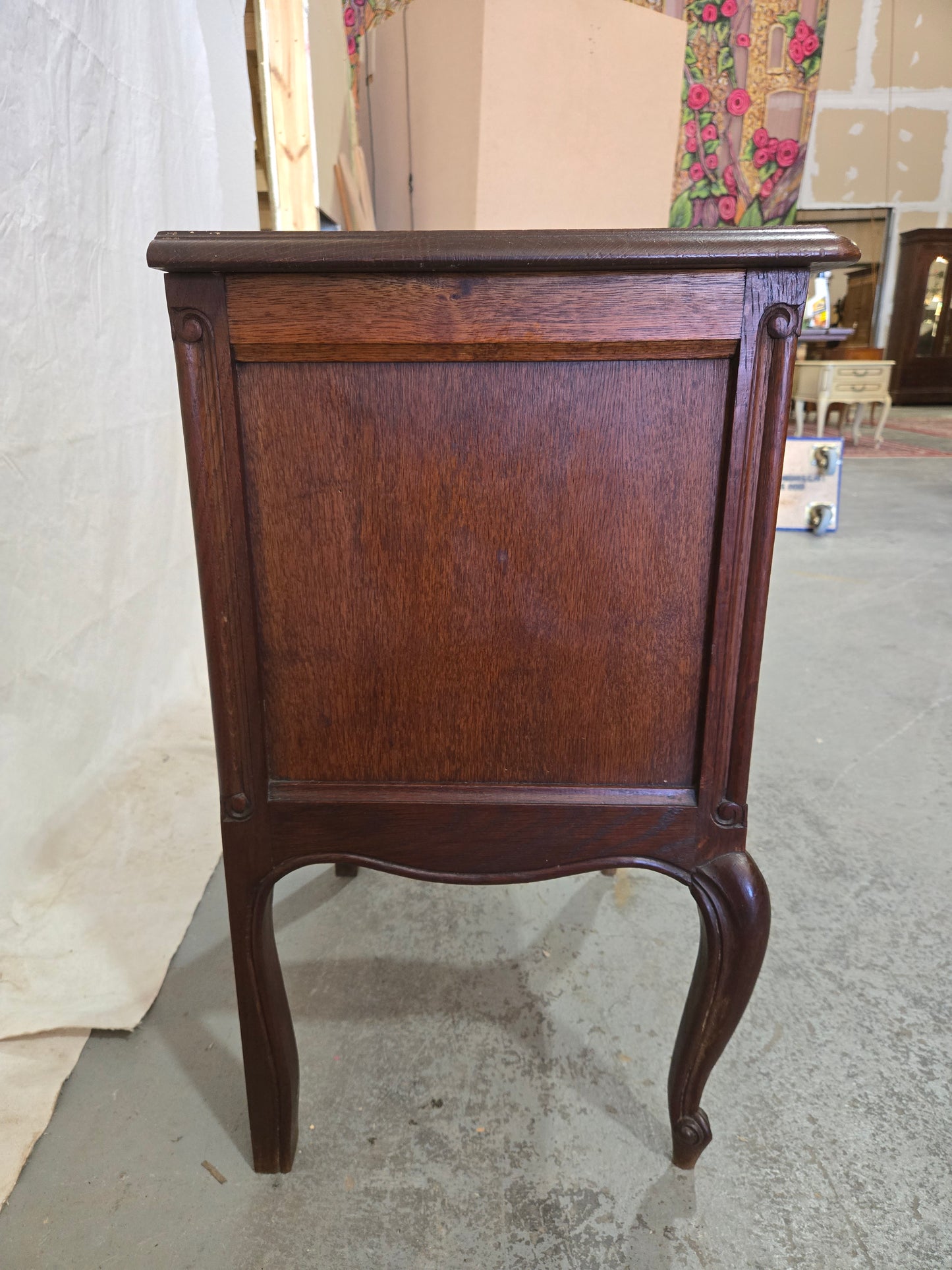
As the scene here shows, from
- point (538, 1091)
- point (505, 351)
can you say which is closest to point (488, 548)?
point (505, 351)

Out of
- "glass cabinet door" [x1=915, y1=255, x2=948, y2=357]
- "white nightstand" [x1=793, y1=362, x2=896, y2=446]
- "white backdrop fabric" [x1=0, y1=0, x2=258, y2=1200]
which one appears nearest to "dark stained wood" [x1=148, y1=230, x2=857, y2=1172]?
"white backdrop fabric" [x1=0, y1=0, x2=258, y2=1200]

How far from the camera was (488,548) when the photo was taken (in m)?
0.70

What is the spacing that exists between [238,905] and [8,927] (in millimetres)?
650

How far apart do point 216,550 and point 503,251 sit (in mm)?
333

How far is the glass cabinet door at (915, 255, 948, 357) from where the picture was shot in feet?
27.7

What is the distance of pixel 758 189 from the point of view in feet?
10.0

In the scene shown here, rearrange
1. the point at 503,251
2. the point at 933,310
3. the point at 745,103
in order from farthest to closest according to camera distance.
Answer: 1. the point at 933,310
2. the point at 745,103
3. the point at 503,251

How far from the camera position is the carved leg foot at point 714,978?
30.7 inches

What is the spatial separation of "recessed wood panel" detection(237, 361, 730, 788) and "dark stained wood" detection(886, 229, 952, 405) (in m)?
9.49

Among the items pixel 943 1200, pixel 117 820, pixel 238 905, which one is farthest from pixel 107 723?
pixel 943 1200

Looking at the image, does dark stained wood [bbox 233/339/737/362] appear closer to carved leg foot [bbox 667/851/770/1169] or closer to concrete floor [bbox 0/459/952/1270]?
carved leg foot [bbox 667/851/770/1169]

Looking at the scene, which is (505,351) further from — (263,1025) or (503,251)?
(263,1025)

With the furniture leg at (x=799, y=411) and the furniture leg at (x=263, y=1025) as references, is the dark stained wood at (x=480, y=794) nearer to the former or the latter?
the furniture leg at (x=263, y=1025)

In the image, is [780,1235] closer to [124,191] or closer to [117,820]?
[117,820]
